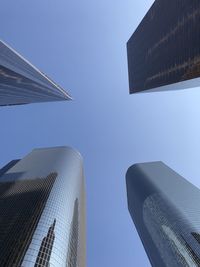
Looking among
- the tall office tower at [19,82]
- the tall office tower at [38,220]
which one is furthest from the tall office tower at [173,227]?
the tall office tower at [19,82]

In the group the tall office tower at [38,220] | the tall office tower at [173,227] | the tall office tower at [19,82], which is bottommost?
the tall office tower at [173,227]

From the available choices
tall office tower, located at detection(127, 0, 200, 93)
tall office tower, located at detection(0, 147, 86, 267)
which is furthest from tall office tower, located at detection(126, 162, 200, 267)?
tall office tower, located at detection(127, 0, 200, 93)

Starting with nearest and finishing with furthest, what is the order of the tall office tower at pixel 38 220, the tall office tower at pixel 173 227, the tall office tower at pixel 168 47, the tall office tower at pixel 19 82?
the tall office tower at pixel 168 47 → the tall office tower at pixel 38 220 → the tall office tower at pixel 19 82 → the tall office tower at pixel 173 227

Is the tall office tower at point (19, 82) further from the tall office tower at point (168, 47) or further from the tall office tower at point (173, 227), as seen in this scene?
the tall office tower at point (173, 227)

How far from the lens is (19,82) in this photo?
120125 mm

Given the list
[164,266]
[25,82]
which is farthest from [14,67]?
[164,266]

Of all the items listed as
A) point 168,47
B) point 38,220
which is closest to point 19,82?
point 38,220

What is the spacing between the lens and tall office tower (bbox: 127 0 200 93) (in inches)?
3255

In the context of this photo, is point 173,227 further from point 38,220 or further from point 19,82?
point 19,82

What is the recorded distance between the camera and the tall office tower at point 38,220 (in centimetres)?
8581

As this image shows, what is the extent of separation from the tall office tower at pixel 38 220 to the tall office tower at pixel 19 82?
34.2 meters

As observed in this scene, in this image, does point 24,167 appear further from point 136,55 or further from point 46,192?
point 136,55

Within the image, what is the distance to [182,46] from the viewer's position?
90.5 meters

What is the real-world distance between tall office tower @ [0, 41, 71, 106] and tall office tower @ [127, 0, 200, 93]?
4011 centimetres
